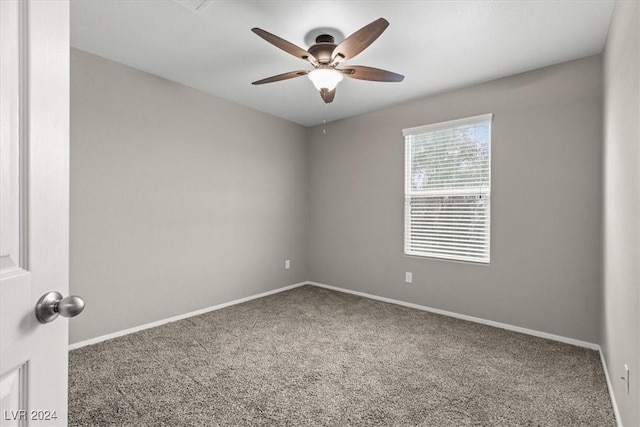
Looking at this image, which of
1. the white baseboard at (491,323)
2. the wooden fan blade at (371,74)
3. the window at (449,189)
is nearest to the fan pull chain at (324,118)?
the window at (449,189)

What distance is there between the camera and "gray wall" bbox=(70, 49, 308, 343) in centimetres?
277

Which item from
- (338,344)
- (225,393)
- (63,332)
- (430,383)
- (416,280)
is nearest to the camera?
(63,332)

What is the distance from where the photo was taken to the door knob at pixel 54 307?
679 mm

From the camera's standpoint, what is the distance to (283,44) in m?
2.11

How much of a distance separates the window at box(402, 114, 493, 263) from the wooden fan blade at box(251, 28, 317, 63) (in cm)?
187

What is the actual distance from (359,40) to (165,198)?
94.4 inches

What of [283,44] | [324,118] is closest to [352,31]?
[283,44]

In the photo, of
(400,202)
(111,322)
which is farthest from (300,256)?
(111,322)

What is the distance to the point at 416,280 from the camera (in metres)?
3.81

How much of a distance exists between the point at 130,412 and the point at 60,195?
5.54 feet

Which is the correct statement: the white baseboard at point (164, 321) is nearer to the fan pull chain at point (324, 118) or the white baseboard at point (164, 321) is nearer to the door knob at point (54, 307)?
the fan pull chain at point (324, 118)

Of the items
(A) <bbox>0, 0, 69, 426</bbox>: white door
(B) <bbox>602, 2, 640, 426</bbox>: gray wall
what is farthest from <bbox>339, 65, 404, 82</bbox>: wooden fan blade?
(A) <bbox>0, 0, 69, 426</bbox>: white door

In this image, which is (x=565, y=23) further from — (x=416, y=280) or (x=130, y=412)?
(x=130, y=412)

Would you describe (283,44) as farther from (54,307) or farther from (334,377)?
(334,377)
